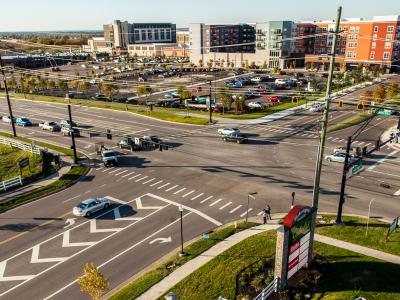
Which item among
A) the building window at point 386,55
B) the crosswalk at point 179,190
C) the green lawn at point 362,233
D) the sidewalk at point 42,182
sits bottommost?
the sidewalk at point 42,182

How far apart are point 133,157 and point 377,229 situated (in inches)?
1115

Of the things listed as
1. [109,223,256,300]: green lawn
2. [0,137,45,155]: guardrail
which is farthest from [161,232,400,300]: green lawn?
[0,137,45,155]: guardrail

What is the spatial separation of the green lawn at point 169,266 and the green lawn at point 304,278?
1.45m

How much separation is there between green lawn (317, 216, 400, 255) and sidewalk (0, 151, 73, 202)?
26954mm

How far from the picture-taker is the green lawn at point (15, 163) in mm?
39625

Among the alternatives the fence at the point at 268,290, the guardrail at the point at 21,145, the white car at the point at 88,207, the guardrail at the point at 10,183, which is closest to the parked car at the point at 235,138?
the white car at the point at 88,207

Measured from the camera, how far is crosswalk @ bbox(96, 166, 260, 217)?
30234mm

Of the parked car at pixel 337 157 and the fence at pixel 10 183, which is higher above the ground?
the parked car at pixel 337 157

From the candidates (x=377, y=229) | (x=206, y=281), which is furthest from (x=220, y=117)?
(x=206, y=281)

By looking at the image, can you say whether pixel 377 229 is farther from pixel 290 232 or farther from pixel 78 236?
pixel 78 236

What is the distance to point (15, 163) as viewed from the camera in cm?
4288

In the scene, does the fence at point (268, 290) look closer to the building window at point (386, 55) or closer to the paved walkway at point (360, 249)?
the paved walkway at point (360, 249)

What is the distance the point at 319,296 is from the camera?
18.9 metres

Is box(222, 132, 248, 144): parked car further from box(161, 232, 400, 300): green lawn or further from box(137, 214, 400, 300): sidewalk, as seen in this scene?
box(161, 232, 400, 300): green lawn
